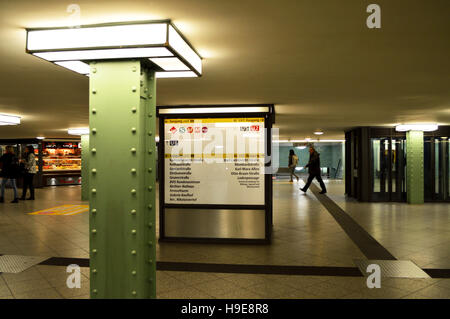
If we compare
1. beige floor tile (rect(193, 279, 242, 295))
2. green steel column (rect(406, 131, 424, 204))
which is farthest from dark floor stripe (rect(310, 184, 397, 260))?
green steel column (rect(406, 131, 424, 204))

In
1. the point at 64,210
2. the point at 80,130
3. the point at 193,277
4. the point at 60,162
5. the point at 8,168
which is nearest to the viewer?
the point at 193,277

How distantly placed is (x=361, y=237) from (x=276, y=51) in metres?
5.22

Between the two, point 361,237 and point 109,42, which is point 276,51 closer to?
point 109,42

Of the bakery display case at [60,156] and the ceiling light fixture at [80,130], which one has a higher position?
the ceiling light fixture at [80,130]

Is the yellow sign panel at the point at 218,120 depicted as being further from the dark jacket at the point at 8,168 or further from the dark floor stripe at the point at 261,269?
the dark jacket at the point at 8,168

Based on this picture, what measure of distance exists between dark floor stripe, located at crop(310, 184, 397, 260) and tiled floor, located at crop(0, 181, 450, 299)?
148 mm

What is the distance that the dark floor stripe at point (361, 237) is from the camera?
6199 millimetres

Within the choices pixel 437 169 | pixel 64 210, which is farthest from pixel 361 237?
→ pixel 64 210

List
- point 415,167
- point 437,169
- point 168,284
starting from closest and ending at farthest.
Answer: point 168,284
point 415,167
point 437,169

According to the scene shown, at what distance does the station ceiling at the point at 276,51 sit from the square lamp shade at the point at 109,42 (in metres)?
0.08

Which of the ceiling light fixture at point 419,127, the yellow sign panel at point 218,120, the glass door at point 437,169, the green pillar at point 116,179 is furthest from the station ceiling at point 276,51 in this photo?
the glass door at point 437,169

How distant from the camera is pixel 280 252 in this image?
6.41m

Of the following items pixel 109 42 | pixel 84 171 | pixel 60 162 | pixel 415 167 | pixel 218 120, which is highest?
pixel 109 42

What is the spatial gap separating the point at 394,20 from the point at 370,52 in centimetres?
88
